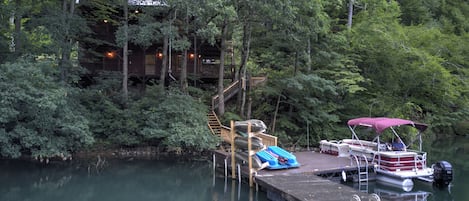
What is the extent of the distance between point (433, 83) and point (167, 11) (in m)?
14.7

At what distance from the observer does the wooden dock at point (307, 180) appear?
10792 millimetres

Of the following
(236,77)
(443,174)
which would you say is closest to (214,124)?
(236,77)

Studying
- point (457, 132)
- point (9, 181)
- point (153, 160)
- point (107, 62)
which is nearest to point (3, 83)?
point (9, 181)

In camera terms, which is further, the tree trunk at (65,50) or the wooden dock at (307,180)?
the tree trunk at (65,50)

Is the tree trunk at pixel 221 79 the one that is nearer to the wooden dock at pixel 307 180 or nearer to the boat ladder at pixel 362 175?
the wooden dock at pixel 307 180

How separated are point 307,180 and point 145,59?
16822 mm

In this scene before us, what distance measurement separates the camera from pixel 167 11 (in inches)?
835

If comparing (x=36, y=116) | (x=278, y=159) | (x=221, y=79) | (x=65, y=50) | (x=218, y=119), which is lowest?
(x=278, y=159)

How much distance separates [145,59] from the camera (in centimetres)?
2641

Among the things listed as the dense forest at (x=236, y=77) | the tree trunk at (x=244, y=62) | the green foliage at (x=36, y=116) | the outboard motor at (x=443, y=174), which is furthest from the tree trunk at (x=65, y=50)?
the outboard motor at (x=443, y=174)

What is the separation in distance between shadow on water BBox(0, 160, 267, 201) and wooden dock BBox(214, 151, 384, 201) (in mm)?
699

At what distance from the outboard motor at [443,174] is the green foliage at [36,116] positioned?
13600 millimetres

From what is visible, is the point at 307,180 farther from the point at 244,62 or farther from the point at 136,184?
the point at 244,62

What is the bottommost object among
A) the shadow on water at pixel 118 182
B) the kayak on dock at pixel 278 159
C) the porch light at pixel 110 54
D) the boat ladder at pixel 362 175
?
the shadow on water at pixel 118 182
